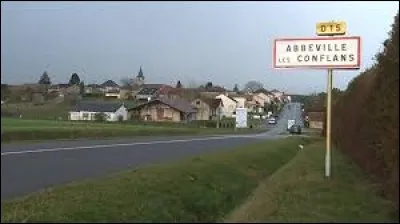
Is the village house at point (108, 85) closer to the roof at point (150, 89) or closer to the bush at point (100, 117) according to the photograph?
the bush at point (100, 117)

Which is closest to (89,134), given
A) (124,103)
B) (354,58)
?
(354,58)

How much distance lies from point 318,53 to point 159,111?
85838mm

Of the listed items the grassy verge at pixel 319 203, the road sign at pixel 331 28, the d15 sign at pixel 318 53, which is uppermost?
the road sign at pixel 331 28

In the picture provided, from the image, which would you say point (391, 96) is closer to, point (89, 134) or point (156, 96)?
point (89, 134)

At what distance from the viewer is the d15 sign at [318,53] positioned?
37.4 feet

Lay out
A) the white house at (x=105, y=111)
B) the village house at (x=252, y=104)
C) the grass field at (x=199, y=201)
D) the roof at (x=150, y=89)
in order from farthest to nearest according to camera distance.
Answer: the village house at (x=252, y=104), the roof at (x=150, y=89), the white house at (x=105, y=111), the grass field at (x=199, y=201)

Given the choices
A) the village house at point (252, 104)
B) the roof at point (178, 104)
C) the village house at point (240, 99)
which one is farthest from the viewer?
the village house at point (252, 104)

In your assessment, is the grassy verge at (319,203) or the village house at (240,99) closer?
the grassy verge at (319,203)

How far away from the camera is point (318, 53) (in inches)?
457

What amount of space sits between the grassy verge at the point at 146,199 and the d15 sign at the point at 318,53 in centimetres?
298

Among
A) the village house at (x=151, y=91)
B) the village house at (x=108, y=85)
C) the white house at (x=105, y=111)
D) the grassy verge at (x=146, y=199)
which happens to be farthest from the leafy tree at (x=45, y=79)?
the village house at (x=151, y=91)

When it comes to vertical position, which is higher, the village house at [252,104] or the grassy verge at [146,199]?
the village house at [252,104]

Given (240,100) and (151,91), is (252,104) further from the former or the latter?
(151,91)

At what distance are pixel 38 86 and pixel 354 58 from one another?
6.12 metres
